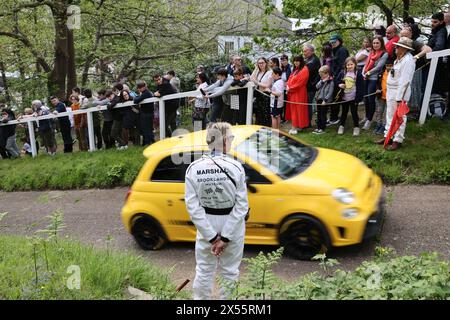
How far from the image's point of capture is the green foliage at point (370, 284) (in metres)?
3.70

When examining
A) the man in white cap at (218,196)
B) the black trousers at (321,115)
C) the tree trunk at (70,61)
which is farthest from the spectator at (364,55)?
the tree trunk at (70,61)

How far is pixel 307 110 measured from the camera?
11016 mm

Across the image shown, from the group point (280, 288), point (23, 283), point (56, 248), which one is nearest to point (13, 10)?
point (56, 248)

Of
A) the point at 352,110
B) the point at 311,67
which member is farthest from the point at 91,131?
the point at 352,110

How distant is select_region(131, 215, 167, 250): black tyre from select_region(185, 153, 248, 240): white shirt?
275 cm

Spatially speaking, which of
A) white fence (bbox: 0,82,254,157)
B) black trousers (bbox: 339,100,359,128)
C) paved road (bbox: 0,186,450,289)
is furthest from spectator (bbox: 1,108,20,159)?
black trousers (bbox: 339,100,359,128)

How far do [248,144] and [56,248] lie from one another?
313 centimetres

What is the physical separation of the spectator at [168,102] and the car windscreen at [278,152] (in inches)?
192

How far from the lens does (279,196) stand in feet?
21.3

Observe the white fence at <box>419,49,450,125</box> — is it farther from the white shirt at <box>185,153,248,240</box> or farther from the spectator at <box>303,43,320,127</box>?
the white shirt at <box>185,153,248,240</box>

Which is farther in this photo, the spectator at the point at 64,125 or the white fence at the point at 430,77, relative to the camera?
the spectator at the point at 64,125

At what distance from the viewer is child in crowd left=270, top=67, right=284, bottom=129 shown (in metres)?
11.0

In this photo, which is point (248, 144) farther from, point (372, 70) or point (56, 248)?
point (372, 70)

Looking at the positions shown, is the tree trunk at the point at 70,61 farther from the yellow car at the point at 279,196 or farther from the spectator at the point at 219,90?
the yellow car at the point at 279,196
